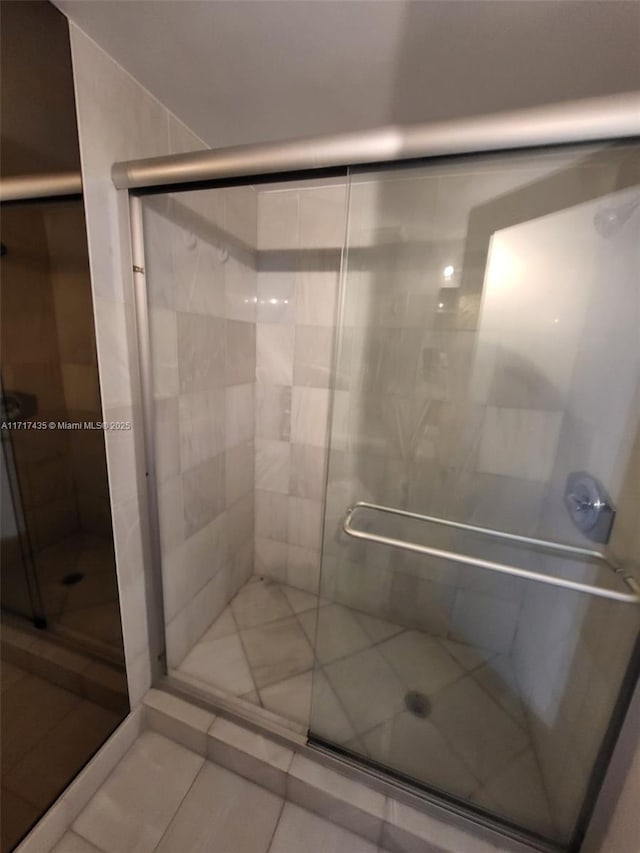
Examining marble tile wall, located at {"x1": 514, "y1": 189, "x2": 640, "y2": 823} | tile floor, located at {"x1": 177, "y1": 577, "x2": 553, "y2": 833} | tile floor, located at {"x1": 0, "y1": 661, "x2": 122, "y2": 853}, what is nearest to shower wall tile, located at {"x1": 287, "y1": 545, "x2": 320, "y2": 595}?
tile floor, located at {"x1": 177, "y1": 577, "x2": 553, "y2": 833}

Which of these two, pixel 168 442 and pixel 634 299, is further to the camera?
pixel 168 442

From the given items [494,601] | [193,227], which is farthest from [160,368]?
[494,601]

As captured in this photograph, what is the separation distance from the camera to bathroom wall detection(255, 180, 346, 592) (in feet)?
4.69

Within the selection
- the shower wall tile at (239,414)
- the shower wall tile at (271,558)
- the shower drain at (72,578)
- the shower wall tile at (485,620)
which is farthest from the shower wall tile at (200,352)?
the shower wall tile at (485,620)

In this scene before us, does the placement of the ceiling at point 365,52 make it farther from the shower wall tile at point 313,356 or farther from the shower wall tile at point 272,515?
the shower wall tile at point 272,515

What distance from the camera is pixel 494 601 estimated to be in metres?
1.30

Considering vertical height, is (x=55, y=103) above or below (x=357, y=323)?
above

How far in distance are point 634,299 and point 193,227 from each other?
1330 millimetres

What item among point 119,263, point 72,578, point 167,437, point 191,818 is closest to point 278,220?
point 119,263

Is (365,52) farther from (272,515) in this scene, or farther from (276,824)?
(276,824)

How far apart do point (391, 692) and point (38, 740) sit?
1.18 meters

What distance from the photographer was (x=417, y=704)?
45.6 inches

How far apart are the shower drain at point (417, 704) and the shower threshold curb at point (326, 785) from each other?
23cm

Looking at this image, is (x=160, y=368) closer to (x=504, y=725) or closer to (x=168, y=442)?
(x=168, y=442)
